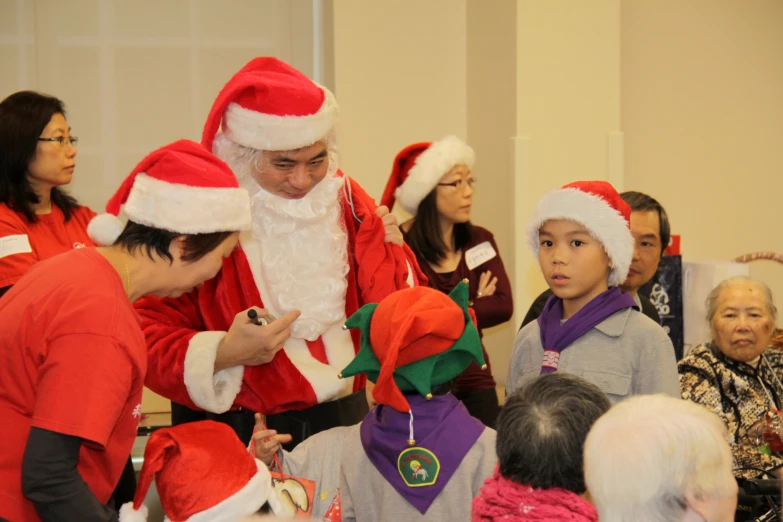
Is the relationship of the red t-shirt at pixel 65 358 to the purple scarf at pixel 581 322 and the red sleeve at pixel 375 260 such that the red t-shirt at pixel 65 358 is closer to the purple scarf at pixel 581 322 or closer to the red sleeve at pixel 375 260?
the red sleeve at pixel 375 260

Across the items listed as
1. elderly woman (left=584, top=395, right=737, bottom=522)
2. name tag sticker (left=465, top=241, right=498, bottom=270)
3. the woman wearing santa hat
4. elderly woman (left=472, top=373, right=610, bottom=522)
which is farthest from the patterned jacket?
the woman wearing santa hat

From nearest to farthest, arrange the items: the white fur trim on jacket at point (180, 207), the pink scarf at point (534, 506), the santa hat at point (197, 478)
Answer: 1. the pink scarf at point (534, 506)
2. the santa hat at point (197, 478)
3. the white fur trim on jacket at point (180, 207)

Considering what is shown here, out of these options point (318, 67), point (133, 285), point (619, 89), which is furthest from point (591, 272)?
point (318, 67)

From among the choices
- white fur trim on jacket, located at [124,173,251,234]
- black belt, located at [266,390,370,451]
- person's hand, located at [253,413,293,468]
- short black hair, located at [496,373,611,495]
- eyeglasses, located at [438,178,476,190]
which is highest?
white fur trim on jacket, located at [124,173,251,234]

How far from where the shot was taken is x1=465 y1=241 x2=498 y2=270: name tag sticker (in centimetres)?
417

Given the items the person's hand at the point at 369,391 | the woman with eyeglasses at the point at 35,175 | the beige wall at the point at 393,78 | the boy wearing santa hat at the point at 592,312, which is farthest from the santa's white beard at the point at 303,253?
the beige wall at the point at 393,78

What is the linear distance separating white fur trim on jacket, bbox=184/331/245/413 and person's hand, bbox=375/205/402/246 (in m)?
0.57

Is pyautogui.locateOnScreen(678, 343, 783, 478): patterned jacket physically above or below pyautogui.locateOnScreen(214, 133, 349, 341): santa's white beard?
below

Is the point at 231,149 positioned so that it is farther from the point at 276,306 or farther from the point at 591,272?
the point at 591,272

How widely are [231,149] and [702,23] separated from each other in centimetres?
364

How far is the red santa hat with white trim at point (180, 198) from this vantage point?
1961 mm

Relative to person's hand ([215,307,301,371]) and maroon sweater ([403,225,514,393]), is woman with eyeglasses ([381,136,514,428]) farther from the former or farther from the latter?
person's hand ([215,307,301,371])

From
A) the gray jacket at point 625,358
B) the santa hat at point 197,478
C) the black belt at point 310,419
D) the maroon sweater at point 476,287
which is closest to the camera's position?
the santa hat at point 197,478

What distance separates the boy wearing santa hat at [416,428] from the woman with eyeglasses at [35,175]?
198 cm
